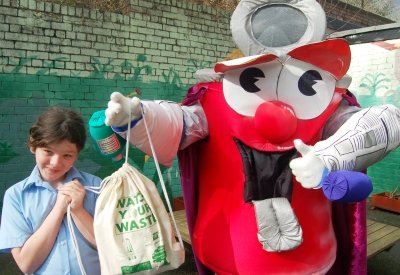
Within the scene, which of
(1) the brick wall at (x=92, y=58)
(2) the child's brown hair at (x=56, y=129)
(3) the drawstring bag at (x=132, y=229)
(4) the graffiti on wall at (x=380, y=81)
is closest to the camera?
(3) the drawstring bag at (x=132, y=229)

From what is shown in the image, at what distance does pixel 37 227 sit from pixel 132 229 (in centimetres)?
37

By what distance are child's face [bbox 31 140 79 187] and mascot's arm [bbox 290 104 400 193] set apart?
82 centimetres

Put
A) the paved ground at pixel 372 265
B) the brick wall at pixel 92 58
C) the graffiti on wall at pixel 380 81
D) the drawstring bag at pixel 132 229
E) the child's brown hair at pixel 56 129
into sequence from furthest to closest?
the graffiti on wall at pixel 380 81 → the brick wall at pixel 92 58 → the paved ground at pixel 372 265 → the child's brown hair at pixel 56 129 → the drawstring bag at pixel 132 229

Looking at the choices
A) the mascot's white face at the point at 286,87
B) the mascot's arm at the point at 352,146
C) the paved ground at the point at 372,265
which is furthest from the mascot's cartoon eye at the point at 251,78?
the paved ground at the point at 372,265

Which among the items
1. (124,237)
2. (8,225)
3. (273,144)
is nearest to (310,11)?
(273,144)

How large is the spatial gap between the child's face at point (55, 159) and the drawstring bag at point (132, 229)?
0.19 meters

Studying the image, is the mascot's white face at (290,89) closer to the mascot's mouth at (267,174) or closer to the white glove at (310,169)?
the mascot's mouth at (267,174)

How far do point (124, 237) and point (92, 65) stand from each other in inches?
122

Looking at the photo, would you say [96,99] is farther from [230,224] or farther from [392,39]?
[392,39]

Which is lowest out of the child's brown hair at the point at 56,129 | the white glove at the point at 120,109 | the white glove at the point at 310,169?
the white glove at the point at 310,169

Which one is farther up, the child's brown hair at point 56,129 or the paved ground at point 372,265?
the child's brown hair at point 56,129

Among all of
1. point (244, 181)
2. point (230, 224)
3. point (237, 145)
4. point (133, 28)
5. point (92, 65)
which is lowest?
point (230, 224)

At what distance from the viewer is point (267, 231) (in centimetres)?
163

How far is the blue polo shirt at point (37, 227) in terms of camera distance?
1.42m
